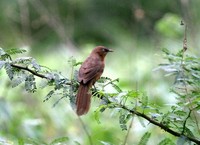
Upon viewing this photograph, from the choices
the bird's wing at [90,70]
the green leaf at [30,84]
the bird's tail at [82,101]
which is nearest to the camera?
the green leaf at [30,84]

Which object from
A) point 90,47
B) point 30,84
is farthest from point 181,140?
point 90,47

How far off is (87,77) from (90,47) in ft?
11.0

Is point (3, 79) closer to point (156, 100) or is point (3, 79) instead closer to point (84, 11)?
point (156, 100)

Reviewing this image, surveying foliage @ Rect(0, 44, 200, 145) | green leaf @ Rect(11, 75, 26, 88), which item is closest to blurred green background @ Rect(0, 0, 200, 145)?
foliage @ Rect(0, 44, 200, 145)

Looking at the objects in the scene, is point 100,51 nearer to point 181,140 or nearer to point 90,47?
point 181,140

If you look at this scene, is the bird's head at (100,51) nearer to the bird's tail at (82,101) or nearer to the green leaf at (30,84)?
the bird's tail at (82,101)

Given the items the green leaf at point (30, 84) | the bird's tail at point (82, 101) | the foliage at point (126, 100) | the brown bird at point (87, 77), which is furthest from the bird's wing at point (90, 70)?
the green leaf at point (30, 84)

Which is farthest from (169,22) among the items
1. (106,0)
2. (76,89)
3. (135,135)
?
(106,0)

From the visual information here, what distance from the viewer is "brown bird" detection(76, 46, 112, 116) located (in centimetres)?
266

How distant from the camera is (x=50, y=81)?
7.88 ft

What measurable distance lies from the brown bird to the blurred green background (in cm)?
16

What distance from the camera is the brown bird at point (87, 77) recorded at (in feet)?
8.73

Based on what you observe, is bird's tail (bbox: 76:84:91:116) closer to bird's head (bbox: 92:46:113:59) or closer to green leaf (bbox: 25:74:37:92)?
green leaf (bbox: 25:74:37:92)

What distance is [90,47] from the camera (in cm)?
629
